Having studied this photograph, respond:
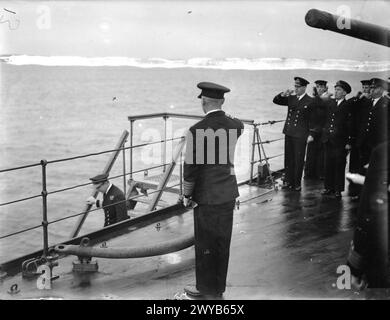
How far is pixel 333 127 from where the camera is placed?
7578 millimetres

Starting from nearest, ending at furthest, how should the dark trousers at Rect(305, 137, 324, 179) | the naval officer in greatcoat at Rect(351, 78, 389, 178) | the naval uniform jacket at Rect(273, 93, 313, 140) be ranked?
1. the naval officer in greatcoat at Rect(351, 78, 389, 178)
2. the naval uniform jacket at Rect(273, 93, 313, 140)
3. the dark trousers at Rect(305, 137, 324, 179)

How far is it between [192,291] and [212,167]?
3.51 feet

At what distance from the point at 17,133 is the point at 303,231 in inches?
1693

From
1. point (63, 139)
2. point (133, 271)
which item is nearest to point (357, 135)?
point (133, 271)

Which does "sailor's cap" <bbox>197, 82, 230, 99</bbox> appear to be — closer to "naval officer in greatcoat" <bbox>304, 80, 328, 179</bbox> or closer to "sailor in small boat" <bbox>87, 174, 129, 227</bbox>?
"sailor in small boat" <bbox>87, 174, 129, 227</bbox>

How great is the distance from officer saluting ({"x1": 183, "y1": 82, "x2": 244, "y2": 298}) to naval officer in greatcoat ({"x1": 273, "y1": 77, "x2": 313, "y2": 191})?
383 cm

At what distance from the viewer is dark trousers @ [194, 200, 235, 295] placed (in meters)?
4.14

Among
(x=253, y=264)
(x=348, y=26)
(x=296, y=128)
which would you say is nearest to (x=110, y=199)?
(x=296, y=128)

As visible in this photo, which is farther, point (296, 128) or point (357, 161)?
point (357, 161)

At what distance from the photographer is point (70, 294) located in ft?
14.7

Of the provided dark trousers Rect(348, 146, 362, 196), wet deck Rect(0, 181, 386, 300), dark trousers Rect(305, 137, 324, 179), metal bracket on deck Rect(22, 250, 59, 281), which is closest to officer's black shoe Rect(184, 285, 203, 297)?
wet deck Rect(0, 181, 386, 300)

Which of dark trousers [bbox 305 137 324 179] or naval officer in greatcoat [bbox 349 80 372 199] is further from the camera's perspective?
dark trousers [bbox 305 137 324 179]

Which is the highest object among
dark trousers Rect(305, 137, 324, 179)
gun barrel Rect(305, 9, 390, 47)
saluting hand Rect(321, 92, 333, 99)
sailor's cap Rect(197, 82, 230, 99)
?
gun barrel Rect(305, 9, 390, 47)

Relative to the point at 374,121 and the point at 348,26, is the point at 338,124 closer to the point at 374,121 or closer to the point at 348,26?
the point at 374,121
